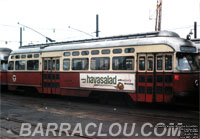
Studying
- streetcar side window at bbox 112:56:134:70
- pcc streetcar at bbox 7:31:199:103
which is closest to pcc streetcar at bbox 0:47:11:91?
pcc streetcar at bbox 7:31:199:103

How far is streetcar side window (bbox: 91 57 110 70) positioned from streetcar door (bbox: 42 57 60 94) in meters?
2.85

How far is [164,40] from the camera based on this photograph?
12.5 meters

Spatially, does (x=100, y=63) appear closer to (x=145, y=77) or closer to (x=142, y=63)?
(x=142, y=63)

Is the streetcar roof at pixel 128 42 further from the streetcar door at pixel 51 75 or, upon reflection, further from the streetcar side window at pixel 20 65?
the streetcar side window at pixel 20 65

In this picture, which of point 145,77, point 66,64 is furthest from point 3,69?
point 145,77

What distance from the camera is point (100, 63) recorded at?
1455cm

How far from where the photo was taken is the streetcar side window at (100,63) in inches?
561

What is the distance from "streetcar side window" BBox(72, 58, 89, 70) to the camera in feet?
49.9

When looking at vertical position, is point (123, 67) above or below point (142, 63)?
below

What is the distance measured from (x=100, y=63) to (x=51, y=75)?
4.00m

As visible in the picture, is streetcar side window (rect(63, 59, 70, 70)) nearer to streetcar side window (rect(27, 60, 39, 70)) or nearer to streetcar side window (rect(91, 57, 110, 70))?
streetcar side window (rect(91, 57, 110, 70))

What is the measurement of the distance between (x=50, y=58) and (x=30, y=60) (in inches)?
82.5

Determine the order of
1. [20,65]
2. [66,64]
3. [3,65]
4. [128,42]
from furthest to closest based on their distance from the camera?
[3,65] → [20,65] → [66,64] → [128,42]

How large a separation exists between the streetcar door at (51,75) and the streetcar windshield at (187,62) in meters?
7.30
